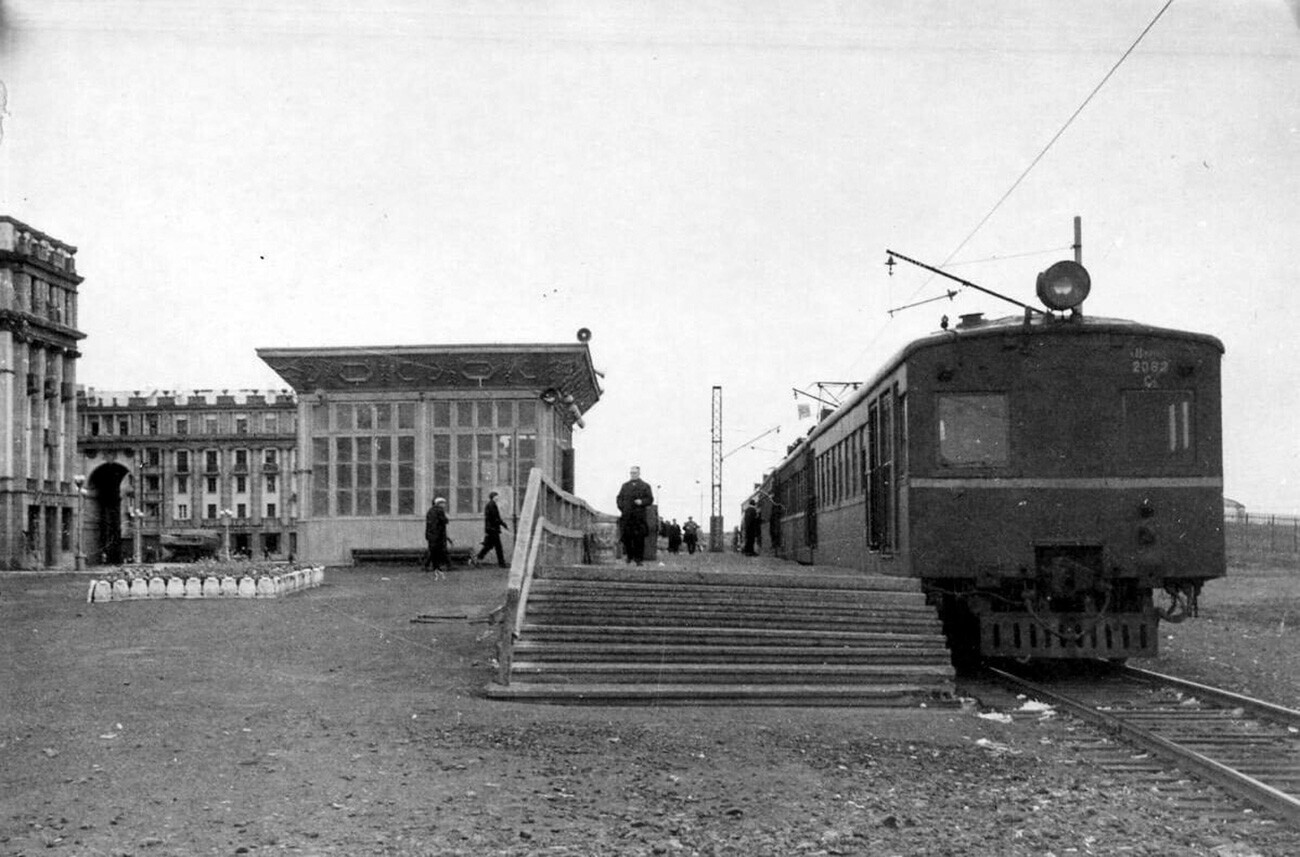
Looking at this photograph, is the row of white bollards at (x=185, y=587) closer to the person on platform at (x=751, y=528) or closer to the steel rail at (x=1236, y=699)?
the steel rail at (x=1236, y=699)

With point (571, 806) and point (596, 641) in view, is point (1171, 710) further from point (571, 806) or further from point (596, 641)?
point (571, 806)

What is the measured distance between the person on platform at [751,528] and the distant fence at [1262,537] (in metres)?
13.8

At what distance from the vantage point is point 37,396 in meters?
68.4

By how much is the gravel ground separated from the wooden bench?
54.9 ft

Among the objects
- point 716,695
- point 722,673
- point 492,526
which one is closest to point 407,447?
point 492,526

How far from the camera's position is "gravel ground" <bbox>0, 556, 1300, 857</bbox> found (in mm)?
6715

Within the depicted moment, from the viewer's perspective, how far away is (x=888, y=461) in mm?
13867

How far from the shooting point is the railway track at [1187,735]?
25.8 ft

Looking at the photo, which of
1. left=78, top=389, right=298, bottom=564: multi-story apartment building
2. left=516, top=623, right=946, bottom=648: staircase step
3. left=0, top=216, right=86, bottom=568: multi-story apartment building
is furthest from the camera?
left=78, top=389, right=298, bottom=564: multi-story apartment building

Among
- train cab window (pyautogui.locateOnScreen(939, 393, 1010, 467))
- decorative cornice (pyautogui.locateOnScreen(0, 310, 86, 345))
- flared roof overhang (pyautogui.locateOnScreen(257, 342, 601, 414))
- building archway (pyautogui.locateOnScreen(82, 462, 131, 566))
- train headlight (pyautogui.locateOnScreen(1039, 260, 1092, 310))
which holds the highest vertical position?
decorative cornice (pyautogui.locateOnScreen(0, 310, 86, 345))

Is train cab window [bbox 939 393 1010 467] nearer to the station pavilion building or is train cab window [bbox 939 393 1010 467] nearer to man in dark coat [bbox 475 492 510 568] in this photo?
man in dark coat [bbox 475 492 510 568]

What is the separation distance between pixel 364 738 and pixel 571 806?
7.89ft

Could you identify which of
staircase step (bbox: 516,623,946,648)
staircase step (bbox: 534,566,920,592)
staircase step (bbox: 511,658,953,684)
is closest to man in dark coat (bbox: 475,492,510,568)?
staircase step (bbox: 534,566,920,592)

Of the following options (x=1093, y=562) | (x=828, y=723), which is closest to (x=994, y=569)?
(x=1093, y=562)
